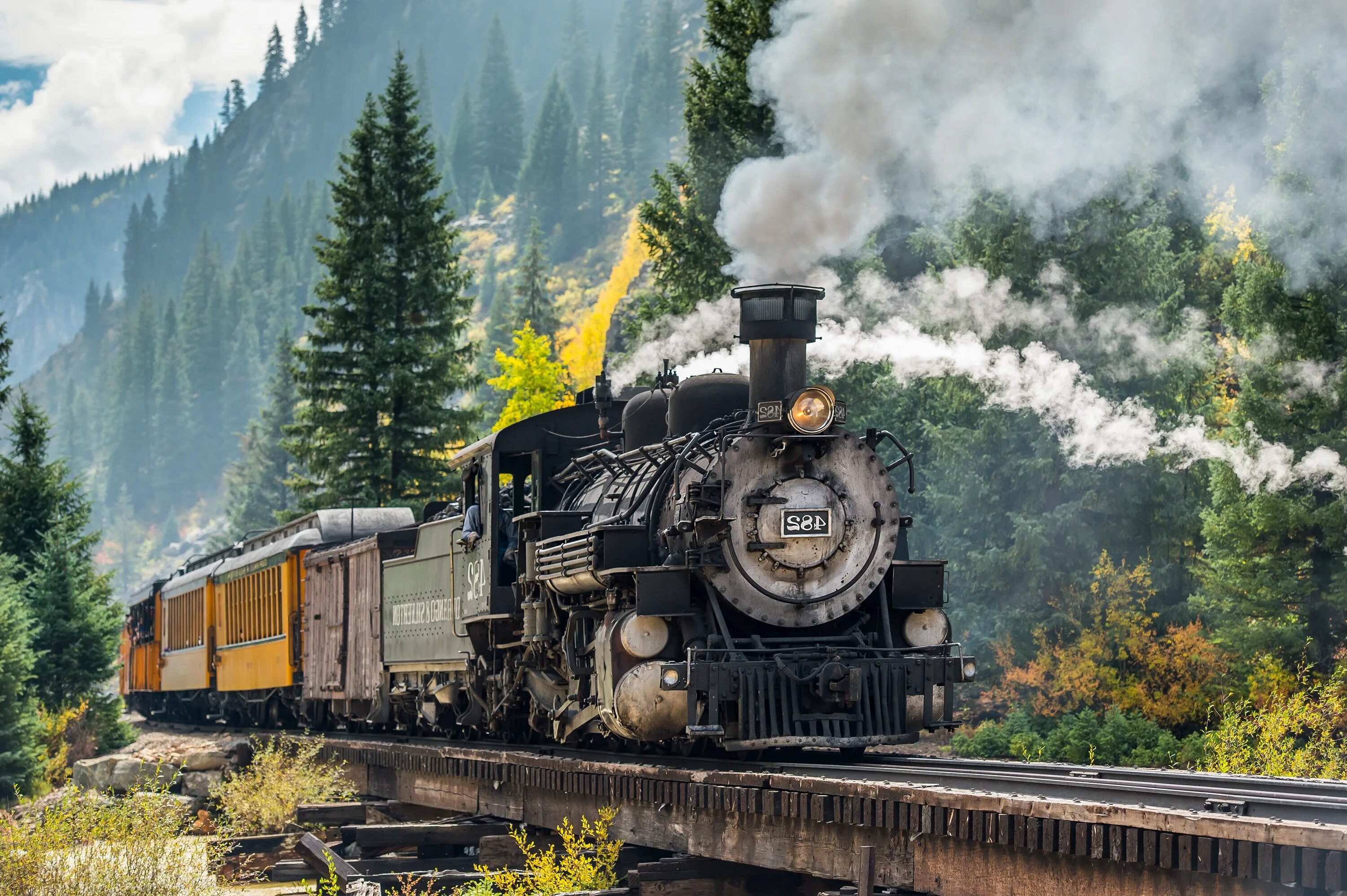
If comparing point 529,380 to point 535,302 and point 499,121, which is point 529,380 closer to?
point 535,302

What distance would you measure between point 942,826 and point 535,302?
74.1 m

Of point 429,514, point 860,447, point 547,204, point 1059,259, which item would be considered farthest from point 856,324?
point 547,204

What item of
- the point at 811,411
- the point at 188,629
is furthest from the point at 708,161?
the point at 811,411

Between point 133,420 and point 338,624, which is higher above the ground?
point 133,420

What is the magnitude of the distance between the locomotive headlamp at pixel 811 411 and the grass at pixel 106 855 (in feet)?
19.6

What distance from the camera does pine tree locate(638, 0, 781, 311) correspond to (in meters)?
29.5

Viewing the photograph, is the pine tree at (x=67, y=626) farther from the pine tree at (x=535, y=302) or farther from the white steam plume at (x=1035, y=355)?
the pine tree at (x=535, y=302)

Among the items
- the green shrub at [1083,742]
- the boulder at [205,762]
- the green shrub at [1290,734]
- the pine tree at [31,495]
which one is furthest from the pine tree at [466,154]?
the green shrub at [1290,734]

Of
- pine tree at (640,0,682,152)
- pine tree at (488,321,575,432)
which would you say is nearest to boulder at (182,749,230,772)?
pine tree at (488,321,575,432)

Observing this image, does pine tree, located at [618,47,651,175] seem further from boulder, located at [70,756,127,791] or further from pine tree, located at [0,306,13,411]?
boulder, located at [70,756,127,791]

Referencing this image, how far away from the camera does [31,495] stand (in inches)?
1198

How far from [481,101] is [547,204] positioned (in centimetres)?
2681

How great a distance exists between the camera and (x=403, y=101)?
37531mm

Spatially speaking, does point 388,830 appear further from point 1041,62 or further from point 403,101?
point 403,101
